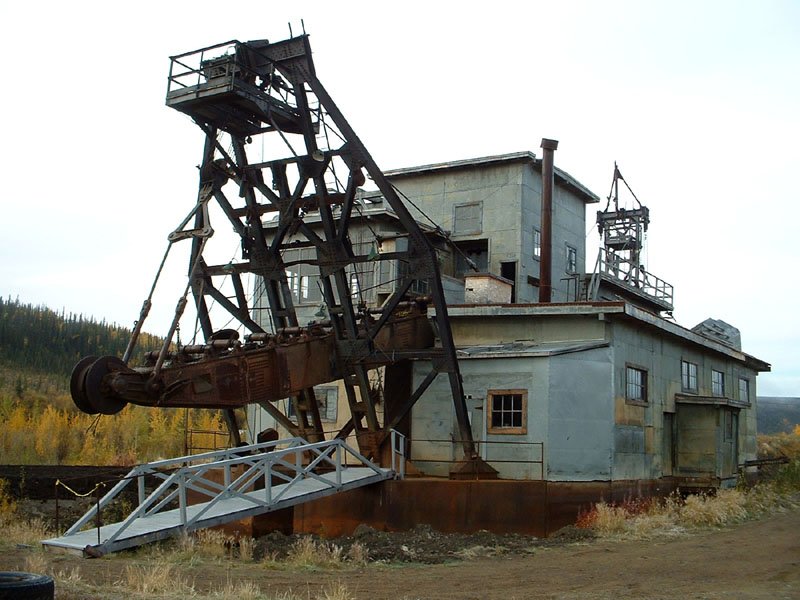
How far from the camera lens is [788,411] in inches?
4094

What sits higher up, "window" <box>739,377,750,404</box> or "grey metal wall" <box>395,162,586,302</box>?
"grey metal wall" <box>395,162,586,302</box>

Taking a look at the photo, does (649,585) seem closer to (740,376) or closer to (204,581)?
(204,581)

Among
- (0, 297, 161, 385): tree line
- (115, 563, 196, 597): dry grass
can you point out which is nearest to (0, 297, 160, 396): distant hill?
(0, 297, 161, 385): tree line

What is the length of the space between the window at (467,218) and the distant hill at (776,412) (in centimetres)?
7124

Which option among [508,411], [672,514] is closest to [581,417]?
[508,411]

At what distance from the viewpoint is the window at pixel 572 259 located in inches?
1228

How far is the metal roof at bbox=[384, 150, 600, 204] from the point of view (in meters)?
28.1

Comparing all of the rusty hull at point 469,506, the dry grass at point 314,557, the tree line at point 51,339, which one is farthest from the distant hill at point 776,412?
the dry grass at point 314,557

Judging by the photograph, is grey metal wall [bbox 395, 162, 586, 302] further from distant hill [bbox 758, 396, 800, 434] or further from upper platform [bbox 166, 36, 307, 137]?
distant hill [bbox 758, 396, 800, 434]

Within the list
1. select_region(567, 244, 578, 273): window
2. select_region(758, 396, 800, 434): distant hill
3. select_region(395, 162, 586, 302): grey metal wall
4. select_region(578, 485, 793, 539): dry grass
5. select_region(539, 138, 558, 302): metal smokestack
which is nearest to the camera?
select_region(578, 485, 793, 539): dry grass

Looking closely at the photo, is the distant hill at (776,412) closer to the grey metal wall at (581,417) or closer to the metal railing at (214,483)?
the grey metal wall at (581,417)

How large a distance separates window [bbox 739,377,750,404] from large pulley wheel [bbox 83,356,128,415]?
74.7 feet

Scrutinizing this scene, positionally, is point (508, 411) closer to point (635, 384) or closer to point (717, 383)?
point (635, 384)

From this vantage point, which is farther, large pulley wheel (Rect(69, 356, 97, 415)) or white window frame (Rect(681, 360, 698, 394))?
white window frame (Rect(681, 360, 698, 394))
